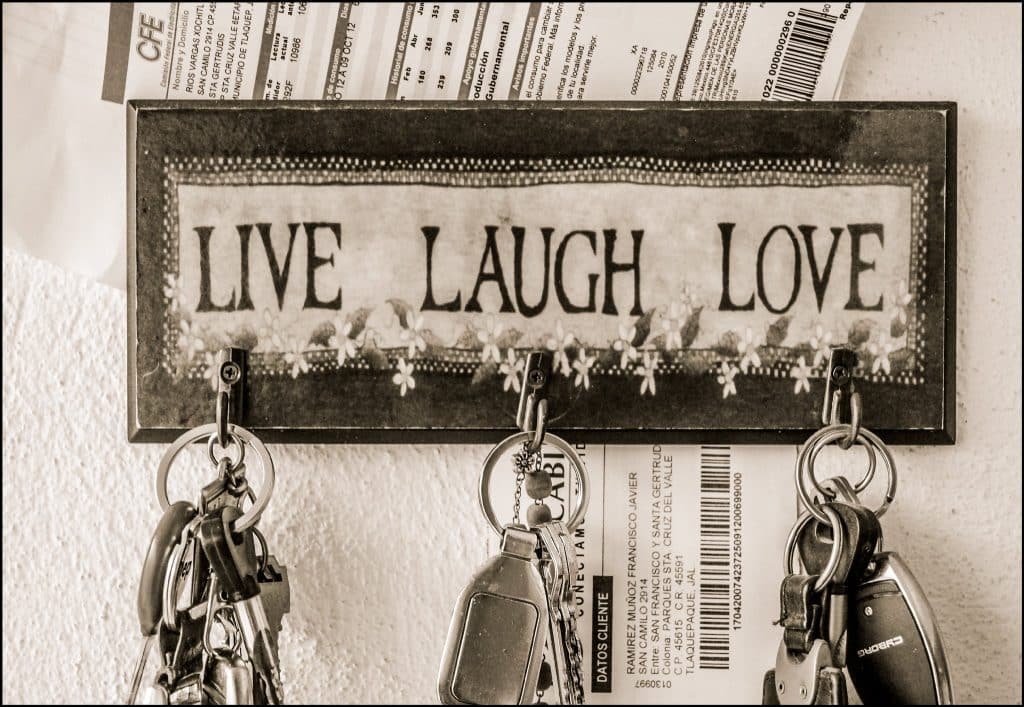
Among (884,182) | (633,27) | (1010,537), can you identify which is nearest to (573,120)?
(633,27)

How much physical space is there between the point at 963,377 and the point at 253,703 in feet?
1.31

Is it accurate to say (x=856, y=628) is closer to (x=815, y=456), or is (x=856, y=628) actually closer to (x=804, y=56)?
(x=815, y=456)

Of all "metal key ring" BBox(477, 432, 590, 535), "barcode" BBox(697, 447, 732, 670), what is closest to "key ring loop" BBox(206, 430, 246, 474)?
"metal key ring" BBox(477, 432, 590, 535)

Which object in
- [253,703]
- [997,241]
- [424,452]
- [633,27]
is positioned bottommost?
[253,703]

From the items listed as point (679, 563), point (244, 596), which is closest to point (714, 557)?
point (679, 563)

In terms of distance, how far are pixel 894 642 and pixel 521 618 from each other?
18 cm

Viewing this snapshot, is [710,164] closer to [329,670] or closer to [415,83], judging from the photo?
[415,83]

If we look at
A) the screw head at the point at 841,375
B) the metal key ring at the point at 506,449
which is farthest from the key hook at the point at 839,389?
the metal key ring at the point at 506,449

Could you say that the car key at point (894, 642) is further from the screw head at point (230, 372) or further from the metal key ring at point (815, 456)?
the screw head at point (230, 372)

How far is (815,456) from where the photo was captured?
447mm

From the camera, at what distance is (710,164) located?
454 mm

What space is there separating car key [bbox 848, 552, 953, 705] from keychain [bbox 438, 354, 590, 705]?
14 centimetres

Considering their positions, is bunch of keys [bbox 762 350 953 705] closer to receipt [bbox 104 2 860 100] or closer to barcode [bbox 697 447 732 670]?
barcode [bbox 697 447 732 670]

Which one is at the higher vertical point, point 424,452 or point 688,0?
point 688,0
